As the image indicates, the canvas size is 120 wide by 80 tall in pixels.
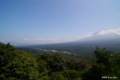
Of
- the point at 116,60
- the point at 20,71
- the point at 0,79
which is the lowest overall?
the point at 0,79

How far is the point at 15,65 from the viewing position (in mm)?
6340

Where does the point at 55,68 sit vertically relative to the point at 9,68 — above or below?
below

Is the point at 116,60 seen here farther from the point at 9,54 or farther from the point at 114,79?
the point at 9,54

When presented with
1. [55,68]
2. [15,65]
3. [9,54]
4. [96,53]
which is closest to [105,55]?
[96,53]

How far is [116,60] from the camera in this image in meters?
3.38

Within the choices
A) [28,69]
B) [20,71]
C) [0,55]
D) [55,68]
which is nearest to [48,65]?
Result: [55,68]

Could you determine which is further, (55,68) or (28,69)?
(55,68)

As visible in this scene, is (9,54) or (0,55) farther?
(9,54)

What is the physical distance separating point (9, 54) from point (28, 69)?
11.7 feet

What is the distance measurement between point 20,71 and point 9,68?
4.53 ft

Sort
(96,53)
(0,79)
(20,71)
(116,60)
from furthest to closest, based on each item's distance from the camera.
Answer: (20,71) < (0,79) < (96,53) < (116,60)

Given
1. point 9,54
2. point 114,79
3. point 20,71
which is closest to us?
point 114,79

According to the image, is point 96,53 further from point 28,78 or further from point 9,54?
point 9,54

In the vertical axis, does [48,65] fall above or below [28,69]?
below
